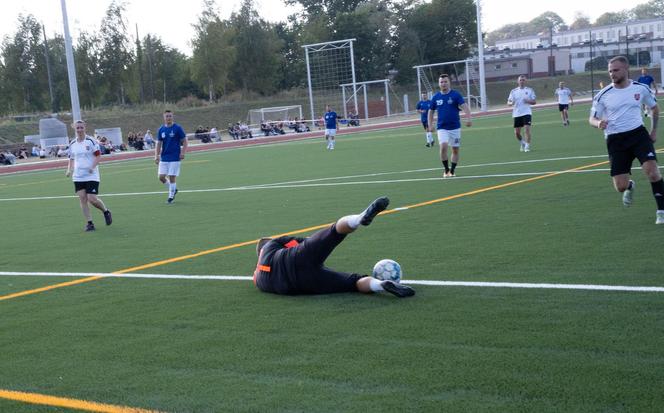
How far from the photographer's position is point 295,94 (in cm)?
9200

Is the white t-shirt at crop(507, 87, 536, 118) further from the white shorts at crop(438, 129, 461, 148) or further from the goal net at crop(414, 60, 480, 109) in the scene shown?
the goal net at crop(414, 60, 480, 109)

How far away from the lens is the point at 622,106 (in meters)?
10.3

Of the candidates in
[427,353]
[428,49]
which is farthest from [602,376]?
[428,49]

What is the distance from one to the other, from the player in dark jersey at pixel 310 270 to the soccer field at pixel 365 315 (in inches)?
4.3

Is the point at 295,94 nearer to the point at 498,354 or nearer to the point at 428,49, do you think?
the point at 428,49

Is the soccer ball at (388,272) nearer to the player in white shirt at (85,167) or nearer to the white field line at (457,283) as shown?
the white field line at (457,283)

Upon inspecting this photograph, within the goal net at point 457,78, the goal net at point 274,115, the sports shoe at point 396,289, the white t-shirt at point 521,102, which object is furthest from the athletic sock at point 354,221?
the goal net at point 457,78

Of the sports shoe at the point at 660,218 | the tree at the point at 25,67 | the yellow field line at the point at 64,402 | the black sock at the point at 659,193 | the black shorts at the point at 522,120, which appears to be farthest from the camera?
the tree at the point at 25,67

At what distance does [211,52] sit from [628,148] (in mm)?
77800

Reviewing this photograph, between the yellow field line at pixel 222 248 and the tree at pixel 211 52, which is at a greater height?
the tree at pixel 211 52

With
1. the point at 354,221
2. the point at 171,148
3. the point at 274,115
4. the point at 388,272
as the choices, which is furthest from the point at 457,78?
the point at 354,221

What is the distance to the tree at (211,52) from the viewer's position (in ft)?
278

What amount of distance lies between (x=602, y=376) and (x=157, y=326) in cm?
363

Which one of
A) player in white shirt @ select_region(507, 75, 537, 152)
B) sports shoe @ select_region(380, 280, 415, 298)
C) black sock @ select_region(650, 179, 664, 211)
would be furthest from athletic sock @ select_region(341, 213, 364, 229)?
player in white shirt @ select_region(507, 75, 537, 152)
